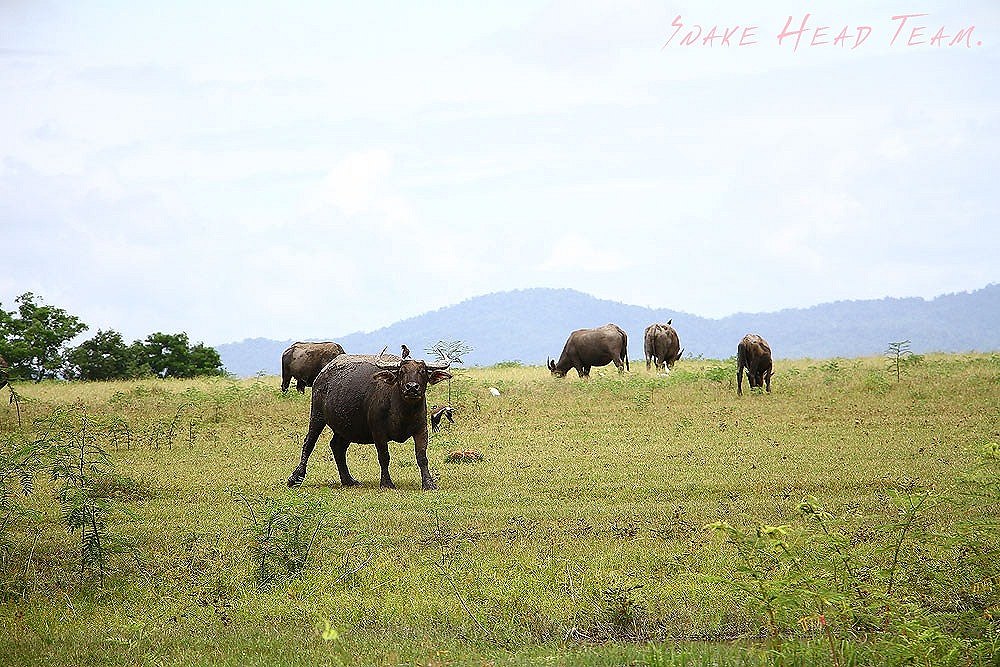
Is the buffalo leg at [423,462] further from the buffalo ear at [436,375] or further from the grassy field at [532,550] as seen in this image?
the buffalo ear at [436,375]

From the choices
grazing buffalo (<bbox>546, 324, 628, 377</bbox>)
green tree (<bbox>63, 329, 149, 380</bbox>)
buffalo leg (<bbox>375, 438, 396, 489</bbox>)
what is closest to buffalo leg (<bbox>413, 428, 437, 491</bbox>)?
buffalo leg (<bbox>375, 438, 396, 489</bbox>)

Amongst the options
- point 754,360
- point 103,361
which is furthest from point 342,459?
point 103,361

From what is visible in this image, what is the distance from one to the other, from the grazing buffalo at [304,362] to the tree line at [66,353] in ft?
48.9

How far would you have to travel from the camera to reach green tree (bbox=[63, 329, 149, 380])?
4669cm

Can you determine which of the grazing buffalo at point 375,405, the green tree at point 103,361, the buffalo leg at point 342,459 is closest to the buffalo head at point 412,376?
the grazing buffalo at point 375,405

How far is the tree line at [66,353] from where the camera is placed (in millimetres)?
46406

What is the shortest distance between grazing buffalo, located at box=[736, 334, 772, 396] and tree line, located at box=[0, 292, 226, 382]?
2778 centimetres

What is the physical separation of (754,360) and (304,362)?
14479 mm

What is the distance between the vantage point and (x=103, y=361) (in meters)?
46.8

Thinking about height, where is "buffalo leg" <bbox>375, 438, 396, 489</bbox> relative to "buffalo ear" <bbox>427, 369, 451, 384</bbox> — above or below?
below

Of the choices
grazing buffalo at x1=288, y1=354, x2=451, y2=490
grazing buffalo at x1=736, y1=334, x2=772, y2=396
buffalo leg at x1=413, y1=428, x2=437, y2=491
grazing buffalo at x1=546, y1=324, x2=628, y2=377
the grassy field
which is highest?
grazing buffalo at x1=546, y1=324, x2=628, y2=377

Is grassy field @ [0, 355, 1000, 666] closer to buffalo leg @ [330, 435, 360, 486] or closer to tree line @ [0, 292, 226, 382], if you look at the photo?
buffalo leg @ [330, 435, 360, 486]

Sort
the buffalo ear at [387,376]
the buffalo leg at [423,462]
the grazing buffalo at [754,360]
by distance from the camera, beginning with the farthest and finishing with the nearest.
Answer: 1. the grazing buffalo at [754,360]
2. the buffalo ear at [387,376]
3. the buffalo leg at [423,462]

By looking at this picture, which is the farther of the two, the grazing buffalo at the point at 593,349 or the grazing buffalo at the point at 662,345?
the grazing buffalo at the point at 593,349
